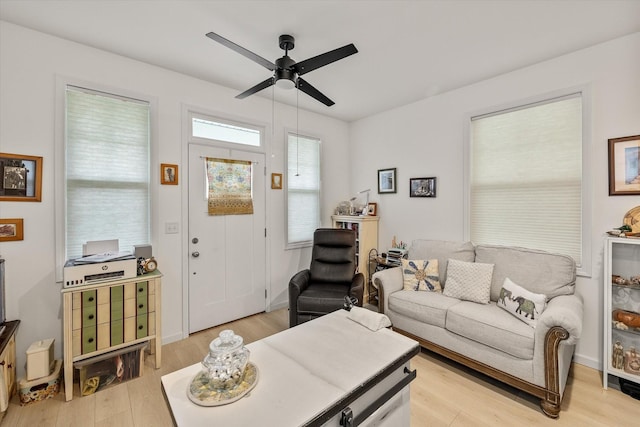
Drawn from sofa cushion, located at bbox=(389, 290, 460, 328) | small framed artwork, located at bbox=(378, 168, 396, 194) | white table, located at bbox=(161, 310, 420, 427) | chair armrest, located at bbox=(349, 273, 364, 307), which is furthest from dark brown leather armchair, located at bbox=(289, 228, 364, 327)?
white table, located at bbox=(161, 310, 420, 427)

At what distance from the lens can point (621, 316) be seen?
2178mm

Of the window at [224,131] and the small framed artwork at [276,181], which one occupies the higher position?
the window at [224,131]

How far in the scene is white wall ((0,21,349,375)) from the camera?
2.18 m

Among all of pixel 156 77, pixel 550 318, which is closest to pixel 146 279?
pixel 156 77

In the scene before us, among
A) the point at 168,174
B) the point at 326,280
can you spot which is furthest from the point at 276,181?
the point at 326,280

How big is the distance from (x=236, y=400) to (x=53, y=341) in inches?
86.4

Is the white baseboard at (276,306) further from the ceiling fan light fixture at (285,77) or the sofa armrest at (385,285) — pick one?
the ceiling fan light fixture at (285,77)

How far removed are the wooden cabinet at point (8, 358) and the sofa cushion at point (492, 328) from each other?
3.23 meters

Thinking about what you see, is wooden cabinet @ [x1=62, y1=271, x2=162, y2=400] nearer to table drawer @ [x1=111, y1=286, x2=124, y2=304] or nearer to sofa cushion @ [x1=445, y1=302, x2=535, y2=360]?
table drawer @ [x1=111, y1=286, x2=124, y2=304]

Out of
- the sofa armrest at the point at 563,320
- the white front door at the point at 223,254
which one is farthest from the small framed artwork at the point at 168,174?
the sofa armrest at the point at 563,320

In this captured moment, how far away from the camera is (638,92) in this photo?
225 cm

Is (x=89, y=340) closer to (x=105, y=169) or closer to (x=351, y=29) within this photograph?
(x=105, y=169)

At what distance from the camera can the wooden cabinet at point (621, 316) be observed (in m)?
2.14

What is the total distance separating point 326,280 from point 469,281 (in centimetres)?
153
